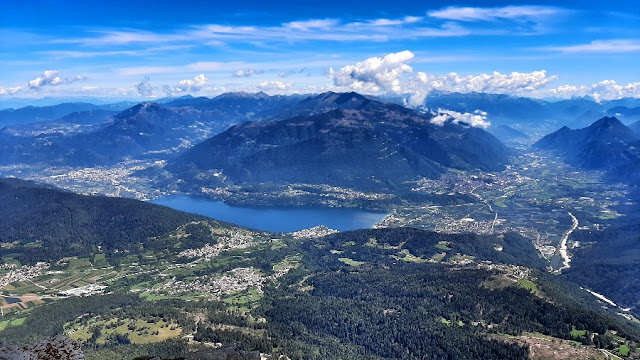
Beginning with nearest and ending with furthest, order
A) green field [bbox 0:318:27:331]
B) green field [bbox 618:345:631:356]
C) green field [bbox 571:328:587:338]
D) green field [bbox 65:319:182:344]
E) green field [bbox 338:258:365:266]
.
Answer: green field [bbox 618:345:631:356], green field [bbox 571:328:587:338], green field [bbox 65:319:182:344], green field [bbox 0:318:27:331], green field [bbox 338:258:365:266]

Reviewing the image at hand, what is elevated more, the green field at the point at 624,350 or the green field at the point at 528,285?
the green field at the point at 528,285

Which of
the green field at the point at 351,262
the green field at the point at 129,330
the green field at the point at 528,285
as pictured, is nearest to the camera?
the green field at the point at 129,330

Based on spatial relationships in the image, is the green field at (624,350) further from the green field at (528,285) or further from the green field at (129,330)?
the green field at (129,330)

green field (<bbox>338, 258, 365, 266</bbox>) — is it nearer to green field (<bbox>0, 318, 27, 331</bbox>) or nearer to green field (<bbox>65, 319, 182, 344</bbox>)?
green field (<bbox>65, 319, 182, 344</bbox>)

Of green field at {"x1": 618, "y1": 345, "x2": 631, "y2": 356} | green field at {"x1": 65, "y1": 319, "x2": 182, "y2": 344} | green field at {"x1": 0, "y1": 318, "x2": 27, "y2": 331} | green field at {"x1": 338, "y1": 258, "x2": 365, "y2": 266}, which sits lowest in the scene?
green field at {"x1": 338, "y1": 258, "x2": 365, "y2": 266}

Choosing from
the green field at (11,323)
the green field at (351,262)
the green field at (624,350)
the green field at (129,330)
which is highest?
the green field at (129,330)

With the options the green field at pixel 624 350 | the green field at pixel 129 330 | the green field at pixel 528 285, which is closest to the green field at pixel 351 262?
the green field at pixel 528 285

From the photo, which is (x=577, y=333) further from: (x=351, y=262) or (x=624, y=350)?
(x=351, y=262)

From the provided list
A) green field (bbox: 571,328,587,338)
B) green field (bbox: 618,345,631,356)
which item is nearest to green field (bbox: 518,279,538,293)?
green field (bbox: 571,328,587,338)

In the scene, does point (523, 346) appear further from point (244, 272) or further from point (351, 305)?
point (244, 272)

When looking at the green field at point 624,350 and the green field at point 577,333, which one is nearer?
the green field at point 624,350

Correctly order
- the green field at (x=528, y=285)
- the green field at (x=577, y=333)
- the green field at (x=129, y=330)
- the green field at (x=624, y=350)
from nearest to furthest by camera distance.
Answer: the green field at (x=624, y=350) < the green field at (x=577, y=333) < the green field at (x=129, y=330) < the green field at (x=528, y=285)
